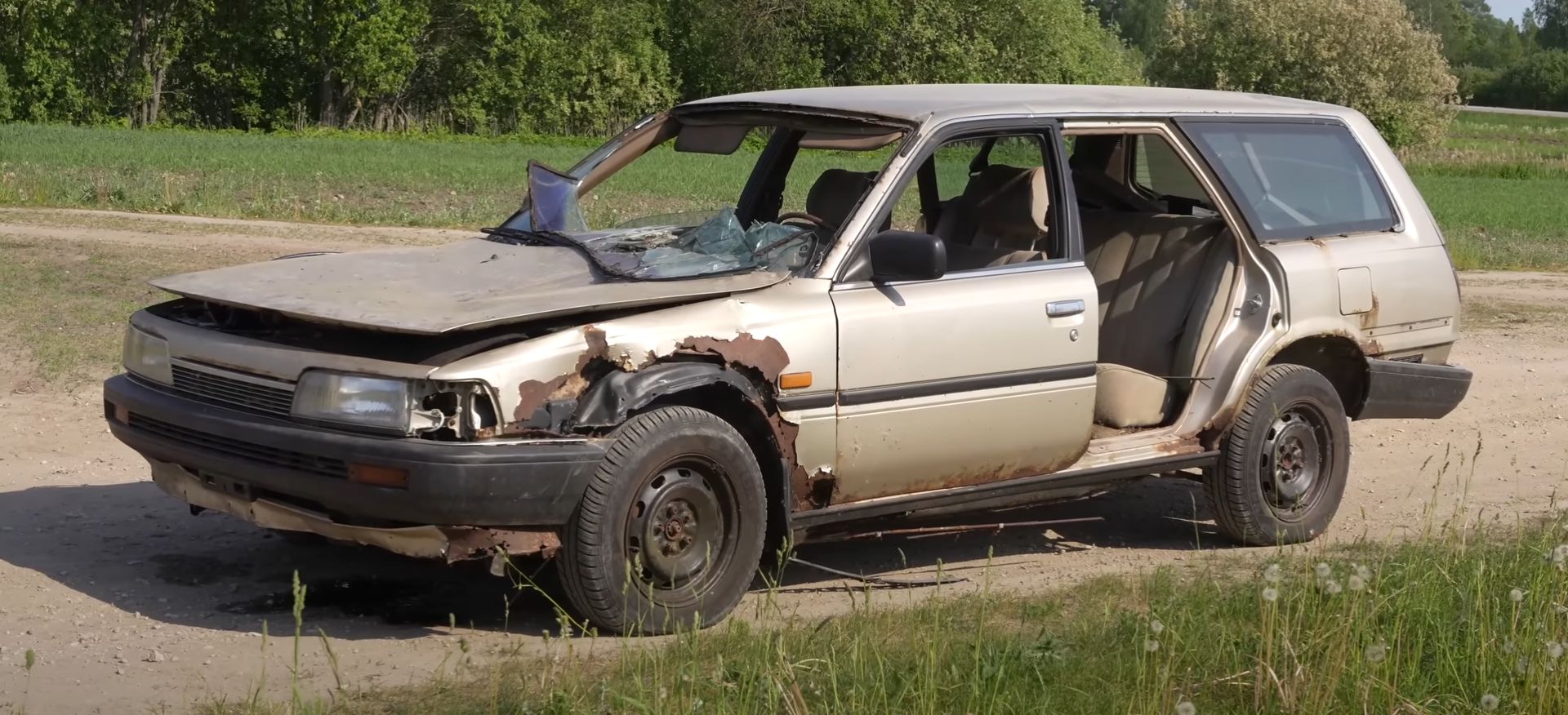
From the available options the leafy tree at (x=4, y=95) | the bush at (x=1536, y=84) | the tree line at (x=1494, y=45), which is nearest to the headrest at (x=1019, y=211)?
the leafy tree at (x=4, y=95)

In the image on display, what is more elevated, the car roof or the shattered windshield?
the car roof

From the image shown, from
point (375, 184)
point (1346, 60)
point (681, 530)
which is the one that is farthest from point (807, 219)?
point (1346, 60)

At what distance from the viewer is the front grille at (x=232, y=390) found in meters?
5.39

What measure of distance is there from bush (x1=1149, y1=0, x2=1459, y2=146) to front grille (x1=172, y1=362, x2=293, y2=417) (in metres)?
66.0

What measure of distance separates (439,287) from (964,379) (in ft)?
6.01

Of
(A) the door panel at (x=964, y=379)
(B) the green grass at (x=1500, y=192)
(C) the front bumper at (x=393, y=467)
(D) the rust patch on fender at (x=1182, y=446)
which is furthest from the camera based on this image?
(B) the green grass at (x=1500, y=192)

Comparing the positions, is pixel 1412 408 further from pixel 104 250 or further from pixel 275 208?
pixel 275 208

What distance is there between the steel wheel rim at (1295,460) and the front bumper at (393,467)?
3.30 meters

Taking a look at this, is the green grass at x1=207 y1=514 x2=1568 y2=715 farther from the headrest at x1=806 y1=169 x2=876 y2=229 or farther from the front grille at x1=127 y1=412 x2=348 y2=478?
the headrest at x1=806 y1=169 x2=876 y2=229

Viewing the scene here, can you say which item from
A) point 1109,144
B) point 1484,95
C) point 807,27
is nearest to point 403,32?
point 807,27

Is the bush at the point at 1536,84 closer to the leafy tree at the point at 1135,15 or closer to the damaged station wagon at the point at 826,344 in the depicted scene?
the leafy tree at the point at 1135,15

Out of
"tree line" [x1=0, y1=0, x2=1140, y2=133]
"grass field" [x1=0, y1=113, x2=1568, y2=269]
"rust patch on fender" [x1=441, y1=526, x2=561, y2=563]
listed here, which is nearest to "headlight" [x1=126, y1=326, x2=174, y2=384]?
"rust patch on fender" [x1=441, y1=526, x2=561, y2=563]

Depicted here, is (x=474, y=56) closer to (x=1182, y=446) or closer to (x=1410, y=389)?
(x=1410, y=389)

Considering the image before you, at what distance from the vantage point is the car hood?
17.2 feet
